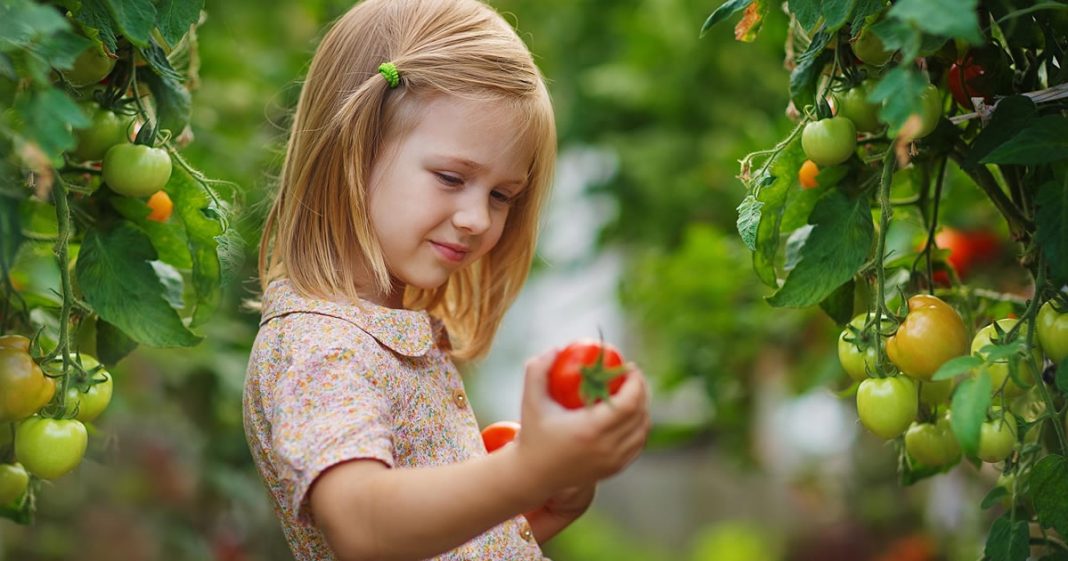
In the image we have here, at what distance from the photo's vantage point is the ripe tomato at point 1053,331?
106 cm

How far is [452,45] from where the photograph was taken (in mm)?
1295

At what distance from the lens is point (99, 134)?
1.25 m

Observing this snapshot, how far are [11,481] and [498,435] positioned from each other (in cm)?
58

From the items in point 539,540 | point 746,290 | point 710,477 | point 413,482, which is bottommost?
point 710,477

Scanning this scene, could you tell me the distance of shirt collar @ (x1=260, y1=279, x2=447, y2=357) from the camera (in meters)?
1.17

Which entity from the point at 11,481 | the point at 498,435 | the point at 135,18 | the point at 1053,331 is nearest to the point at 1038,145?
the point at 1053,331

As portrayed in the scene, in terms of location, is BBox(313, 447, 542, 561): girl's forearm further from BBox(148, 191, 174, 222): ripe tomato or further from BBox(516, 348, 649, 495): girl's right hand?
BBox(148, 191, 174, 222): ripe tomato

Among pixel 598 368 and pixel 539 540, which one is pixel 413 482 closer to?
pixel 598 368

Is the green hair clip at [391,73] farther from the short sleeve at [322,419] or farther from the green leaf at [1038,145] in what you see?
the green leaf at [1038,145]

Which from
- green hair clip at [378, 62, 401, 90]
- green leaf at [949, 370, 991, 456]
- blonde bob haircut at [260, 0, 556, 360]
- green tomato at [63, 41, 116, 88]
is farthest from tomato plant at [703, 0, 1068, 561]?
green tomato at [63, 41, 116, 88]

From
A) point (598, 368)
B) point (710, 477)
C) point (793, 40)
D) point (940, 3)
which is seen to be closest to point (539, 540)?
point (598, 368)

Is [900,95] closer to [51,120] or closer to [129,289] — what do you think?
[51,120]

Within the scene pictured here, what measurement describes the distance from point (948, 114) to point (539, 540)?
71 cm

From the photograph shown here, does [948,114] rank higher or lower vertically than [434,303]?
higher
